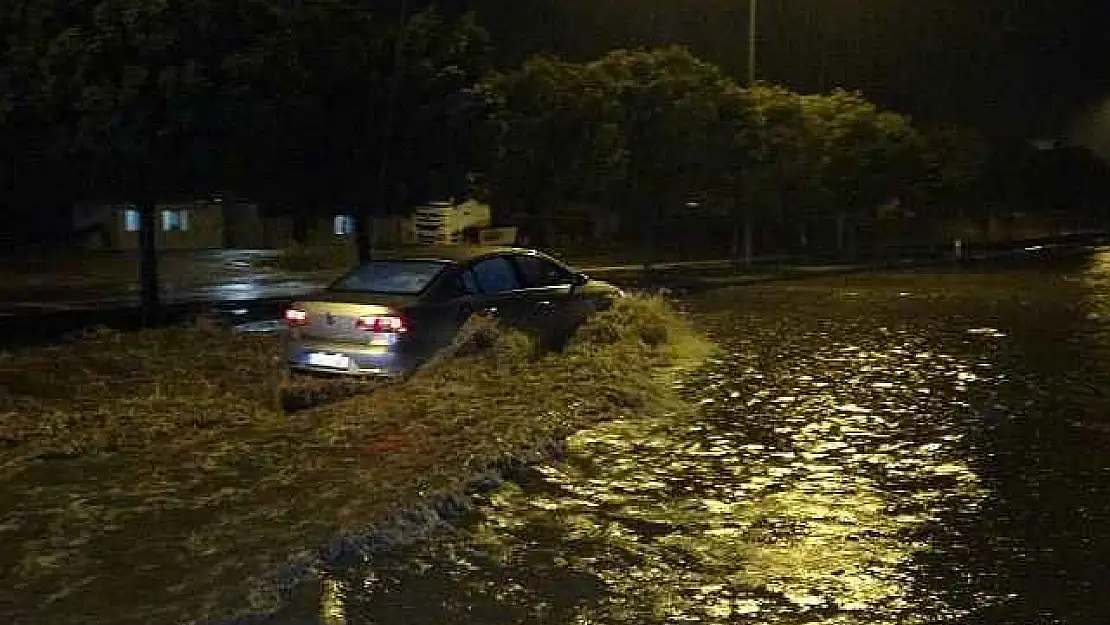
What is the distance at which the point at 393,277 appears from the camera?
14.1 m

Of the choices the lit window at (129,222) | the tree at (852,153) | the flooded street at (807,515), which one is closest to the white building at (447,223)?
the lit window at (129,222)

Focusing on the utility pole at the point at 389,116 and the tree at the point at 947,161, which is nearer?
the utility pole at the point at 389,116

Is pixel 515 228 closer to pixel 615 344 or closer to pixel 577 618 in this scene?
pixel 615 344

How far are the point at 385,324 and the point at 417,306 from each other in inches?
14.7

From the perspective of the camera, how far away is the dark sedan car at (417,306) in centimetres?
1305

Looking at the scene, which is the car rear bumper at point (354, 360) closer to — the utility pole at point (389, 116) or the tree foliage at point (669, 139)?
the utility pole at point (389, 116)

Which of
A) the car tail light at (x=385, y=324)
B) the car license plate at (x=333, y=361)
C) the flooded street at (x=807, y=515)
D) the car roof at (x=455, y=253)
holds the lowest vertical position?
the flooded street at (x=807, y=515)

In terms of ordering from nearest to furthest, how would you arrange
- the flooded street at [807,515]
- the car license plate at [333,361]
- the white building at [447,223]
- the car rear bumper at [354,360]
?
the flooded street at [807,515]
the car rear bumper at [354,360]
the car license plate at [333,361]
the white building at [447,223]

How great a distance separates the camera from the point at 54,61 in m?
18.2

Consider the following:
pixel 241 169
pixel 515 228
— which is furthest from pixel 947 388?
pixel 515 228

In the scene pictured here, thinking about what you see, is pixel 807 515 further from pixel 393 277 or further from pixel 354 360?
pixel 393 277

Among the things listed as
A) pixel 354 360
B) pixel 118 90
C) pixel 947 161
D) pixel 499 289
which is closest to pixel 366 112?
pixel 118 90

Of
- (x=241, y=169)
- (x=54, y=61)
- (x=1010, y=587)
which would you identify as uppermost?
(x=54, y=61)

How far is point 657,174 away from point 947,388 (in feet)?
75.8
